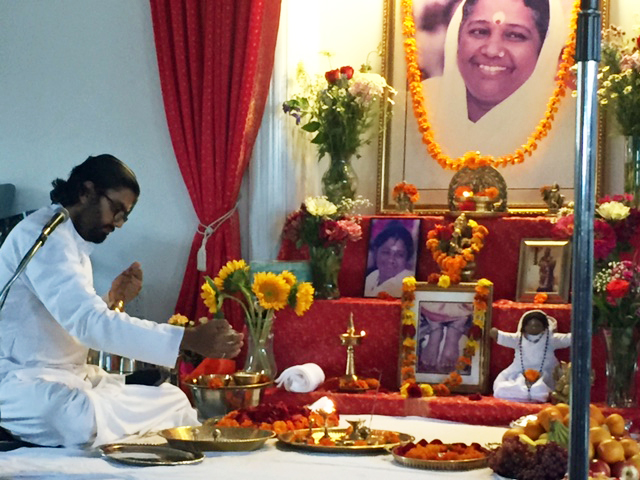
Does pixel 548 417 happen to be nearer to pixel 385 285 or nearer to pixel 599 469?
pixel 599 469

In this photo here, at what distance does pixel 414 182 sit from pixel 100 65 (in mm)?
1993

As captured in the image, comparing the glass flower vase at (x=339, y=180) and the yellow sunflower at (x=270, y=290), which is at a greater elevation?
the glass flower vase at (x=339, y=180)

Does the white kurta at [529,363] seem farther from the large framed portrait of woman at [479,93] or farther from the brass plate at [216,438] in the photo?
the brass plate at [216,438]

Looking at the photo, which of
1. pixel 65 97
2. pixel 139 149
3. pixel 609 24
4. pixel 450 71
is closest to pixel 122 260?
Answer: pixel 139 149

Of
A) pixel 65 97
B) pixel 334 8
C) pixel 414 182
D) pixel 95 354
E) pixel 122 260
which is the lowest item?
pixel 95 354

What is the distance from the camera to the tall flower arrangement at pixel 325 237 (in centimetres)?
536

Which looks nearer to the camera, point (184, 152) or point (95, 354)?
point (95, 354)

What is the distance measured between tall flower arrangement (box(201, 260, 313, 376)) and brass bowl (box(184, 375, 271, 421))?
39 centimetres

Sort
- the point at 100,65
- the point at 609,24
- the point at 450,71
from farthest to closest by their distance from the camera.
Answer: the point at 100,65 → the point at 450,71 → the point at 609,24

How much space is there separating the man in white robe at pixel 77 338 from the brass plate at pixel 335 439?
1.26ft

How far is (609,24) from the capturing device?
559 centimetres

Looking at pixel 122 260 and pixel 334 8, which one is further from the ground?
pixel 334 8

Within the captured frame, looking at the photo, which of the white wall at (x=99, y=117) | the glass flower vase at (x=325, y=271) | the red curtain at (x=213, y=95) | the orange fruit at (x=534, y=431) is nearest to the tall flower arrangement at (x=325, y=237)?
the glass flower vase at (x=325, y=271)

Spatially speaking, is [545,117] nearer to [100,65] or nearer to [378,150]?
[378,150]
